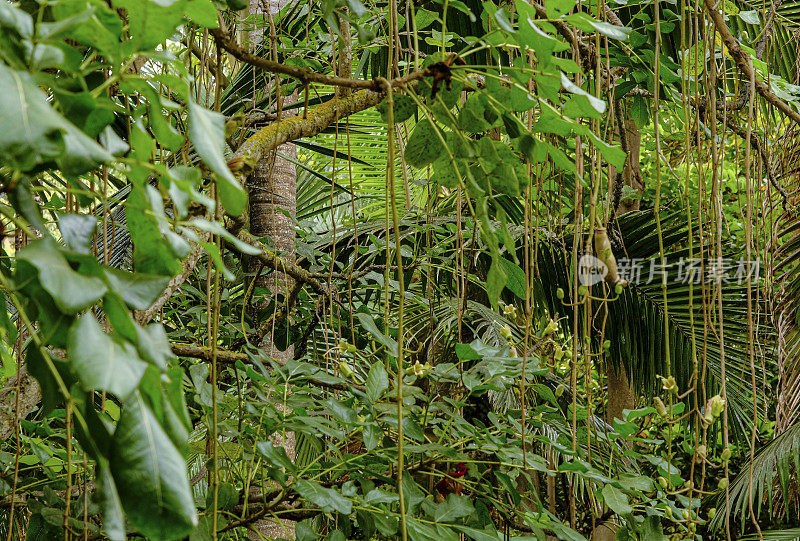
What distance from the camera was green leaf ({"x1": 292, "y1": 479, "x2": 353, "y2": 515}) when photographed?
2.14ft

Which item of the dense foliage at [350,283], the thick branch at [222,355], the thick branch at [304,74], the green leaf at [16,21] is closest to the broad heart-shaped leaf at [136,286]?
the dense foliage at [350,283]

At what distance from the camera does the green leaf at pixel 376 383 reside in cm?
77

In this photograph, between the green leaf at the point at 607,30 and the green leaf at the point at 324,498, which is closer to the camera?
the green leaf at the point at 607,30

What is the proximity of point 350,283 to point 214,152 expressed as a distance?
27.1 inches

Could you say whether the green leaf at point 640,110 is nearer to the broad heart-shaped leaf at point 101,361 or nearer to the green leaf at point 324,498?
the green leaf at point 324,498

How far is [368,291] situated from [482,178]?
95cm

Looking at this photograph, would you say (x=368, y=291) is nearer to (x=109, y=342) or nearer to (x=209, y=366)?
(x=209, y=366)

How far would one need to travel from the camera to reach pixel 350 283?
0.98 m

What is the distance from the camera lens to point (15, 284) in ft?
0.99

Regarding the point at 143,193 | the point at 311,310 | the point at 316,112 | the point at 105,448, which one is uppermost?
the point at 316,112

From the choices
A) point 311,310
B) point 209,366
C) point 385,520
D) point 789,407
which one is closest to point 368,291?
point 311,310

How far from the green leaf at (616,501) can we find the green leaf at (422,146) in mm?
405

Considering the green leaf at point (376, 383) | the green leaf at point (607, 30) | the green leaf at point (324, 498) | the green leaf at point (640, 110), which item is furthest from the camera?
the green leaf at point (640, 110)

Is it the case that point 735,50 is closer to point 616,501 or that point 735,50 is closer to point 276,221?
point 616,501
